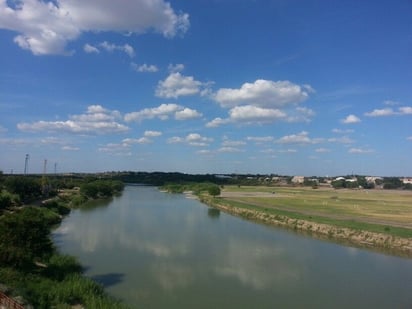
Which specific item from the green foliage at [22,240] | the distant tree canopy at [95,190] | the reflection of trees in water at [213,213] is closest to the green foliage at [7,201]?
the reflection of trees in water at [213,213]

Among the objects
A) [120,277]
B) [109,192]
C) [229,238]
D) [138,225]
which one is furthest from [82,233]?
[109,192]

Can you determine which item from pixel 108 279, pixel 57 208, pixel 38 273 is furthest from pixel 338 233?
pixel 57 208

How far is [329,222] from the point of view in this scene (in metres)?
39.9

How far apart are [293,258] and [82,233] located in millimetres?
16632

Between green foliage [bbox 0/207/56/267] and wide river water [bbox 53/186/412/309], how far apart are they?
315 centimetres

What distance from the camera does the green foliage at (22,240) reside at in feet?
56.7

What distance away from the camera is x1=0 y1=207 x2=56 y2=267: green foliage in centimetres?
1730

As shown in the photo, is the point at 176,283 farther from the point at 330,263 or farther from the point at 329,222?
the point at 329,222

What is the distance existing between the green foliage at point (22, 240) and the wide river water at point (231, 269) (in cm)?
315

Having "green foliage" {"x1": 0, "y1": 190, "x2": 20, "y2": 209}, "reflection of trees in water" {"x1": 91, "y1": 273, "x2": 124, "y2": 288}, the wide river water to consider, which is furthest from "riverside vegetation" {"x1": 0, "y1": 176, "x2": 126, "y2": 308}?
"green foliage" {"x1": 0, "y1": 190, "x2": 20, "y2": 209}

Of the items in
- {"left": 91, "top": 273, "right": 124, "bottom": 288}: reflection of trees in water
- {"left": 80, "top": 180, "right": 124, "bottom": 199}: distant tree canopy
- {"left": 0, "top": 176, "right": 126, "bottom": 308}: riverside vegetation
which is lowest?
{"left": 91, "top": 273, "right": 124, "bottom": 288}: reflection of trees in water

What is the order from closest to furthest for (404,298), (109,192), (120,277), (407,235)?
(404,298) → (120,277) → (407,235) → (109,192)

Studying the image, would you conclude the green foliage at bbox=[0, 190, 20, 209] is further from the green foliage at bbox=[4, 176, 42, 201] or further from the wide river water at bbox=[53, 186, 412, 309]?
the wide river water at bbox=[53, 186, 412, 309]

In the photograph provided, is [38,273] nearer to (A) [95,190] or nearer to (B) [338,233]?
(B) [338,233]
